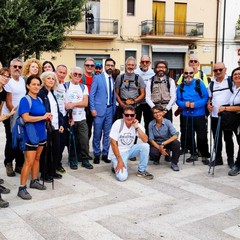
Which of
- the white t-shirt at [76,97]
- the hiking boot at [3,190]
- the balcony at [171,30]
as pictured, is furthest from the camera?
the balcony at [171,30]

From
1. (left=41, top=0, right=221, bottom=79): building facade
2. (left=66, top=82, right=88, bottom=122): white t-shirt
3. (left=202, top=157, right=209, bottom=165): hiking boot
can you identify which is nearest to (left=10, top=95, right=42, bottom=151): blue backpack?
(left=66, top=82, right=88, bottom=122): white t-shirt

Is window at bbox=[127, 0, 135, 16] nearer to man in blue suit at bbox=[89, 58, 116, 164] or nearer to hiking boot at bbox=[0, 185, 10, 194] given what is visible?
man in blue suit at bbox=[89, 58, 116, 164]

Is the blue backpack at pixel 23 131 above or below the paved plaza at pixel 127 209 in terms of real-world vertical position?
above

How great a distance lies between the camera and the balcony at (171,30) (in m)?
24.4

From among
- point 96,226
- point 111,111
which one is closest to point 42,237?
point 96,226

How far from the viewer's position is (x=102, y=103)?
21.1 feet

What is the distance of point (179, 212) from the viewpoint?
173 inches

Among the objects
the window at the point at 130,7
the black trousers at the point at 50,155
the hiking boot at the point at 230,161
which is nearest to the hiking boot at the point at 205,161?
the hiking boot at the point at 230,161

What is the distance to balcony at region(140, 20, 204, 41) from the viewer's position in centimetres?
2441

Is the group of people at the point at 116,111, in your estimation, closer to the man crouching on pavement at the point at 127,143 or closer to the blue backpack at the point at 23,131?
the man crouching on pavement at the point at 127,143

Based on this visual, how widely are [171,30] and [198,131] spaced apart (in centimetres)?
1971

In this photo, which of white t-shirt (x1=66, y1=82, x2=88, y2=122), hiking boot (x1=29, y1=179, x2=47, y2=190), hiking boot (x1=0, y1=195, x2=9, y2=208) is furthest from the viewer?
white t-shirt (x1=66, y1=82, x2=88, y2=122)

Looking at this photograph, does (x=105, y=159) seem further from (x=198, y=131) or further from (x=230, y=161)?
(x=230, y=161)

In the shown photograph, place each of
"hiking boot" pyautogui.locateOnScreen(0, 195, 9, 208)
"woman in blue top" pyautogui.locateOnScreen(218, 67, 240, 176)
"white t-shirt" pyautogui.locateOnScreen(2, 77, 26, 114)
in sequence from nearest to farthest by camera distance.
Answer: "hiking boot" pyautogui.locateOnScreen(0, 195, 9, 208) → "white t-shirt" pyautogui.locateOnScreen(2, 77, 26, 114) → "woman in blue top" pyautogui.locateOnScreen(218, 67, 240, 176)
